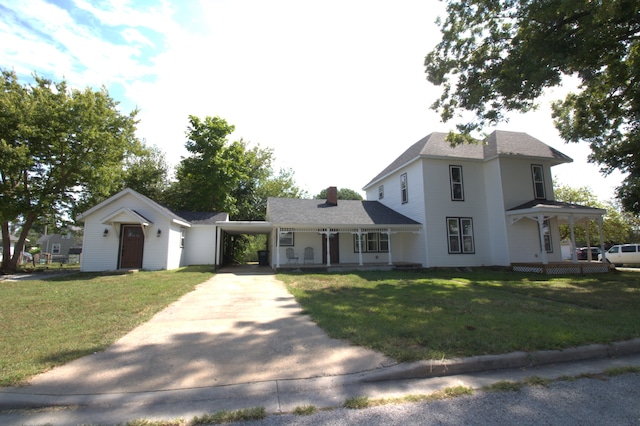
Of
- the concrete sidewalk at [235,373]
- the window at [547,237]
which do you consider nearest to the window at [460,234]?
the window at [547,237]

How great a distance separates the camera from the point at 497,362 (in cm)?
396

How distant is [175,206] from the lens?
99.2 ft

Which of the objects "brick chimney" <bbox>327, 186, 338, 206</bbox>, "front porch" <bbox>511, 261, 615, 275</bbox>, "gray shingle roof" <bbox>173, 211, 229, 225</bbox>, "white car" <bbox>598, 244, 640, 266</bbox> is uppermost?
"brick chimney" <bbox>327, 186, 338, 206</bbox>

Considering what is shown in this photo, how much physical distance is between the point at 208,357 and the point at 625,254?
28552 millimetres

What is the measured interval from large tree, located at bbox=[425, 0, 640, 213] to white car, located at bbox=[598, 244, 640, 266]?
26.3 ft

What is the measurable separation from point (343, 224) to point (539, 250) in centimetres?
1040

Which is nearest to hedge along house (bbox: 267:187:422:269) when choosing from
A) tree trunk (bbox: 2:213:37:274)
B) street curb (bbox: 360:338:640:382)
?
street curb (bbox: 360:338:640:382)

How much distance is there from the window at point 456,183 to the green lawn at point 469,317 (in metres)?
8.11

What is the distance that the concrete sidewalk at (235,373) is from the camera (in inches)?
117

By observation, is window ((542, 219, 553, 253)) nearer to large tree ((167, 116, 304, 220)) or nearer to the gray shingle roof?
the gray shingle roof

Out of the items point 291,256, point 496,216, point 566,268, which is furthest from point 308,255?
point 566,268

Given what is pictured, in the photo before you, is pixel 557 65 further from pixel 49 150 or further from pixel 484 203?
pixel 49 150

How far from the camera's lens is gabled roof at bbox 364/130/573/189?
1703 cm

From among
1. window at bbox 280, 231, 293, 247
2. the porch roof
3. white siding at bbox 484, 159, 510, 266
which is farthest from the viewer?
window at bbox 280, 231, 293, 247
